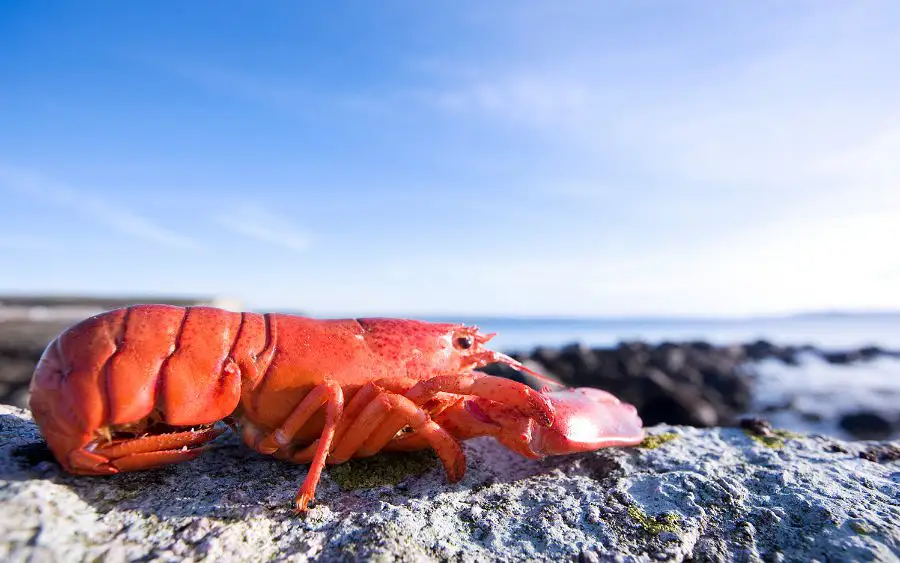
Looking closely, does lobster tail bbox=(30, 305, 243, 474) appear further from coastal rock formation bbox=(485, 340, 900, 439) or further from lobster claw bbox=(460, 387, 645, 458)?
coastal rock formation bbox=(485, 340, 900, 439)

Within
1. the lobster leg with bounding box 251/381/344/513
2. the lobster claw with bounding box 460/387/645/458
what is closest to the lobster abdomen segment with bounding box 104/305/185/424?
the lobster leg with bounding box 251/381/344/513

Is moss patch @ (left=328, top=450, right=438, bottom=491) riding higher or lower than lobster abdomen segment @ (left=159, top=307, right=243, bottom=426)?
lower

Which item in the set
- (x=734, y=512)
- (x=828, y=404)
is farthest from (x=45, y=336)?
(x=828, y=404)

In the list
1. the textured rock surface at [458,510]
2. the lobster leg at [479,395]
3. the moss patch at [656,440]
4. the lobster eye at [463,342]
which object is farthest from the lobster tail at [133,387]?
the moss patch at [656,440]

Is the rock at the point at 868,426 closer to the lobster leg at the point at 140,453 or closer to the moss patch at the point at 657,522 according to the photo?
the moss patch at the point at 657,522

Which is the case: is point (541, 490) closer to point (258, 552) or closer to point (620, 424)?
point (620, 424)

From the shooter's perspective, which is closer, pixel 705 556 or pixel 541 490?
pixel 705 556

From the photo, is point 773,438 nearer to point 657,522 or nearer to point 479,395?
point 657,522
